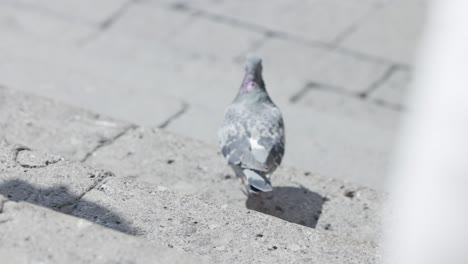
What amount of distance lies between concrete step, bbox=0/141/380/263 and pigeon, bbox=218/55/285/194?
619 mm

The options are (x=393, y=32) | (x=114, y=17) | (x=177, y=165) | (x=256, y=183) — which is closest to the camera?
(x=256, y=183)

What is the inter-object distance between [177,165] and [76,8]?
10.6 feet

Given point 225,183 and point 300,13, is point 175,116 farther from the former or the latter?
point 300,13

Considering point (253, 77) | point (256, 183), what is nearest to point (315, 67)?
point (253, 77)

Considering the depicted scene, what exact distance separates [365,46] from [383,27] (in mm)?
263

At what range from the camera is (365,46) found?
645cm

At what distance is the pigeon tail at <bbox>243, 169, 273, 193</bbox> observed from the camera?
146 inches

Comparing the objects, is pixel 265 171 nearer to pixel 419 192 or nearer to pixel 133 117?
pixel 133 117

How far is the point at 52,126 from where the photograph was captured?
14.2 ft

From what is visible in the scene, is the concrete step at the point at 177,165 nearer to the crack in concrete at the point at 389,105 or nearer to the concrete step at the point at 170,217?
the concrete step at the point at 170,217

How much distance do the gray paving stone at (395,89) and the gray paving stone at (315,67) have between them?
0.08 meters

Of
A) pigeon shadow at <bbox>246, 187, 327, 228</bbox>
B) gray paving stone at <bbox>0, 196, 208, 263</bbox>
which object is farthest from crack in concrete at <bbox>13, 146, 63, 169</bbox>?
pigeon shadow at <bbox>246, 187, 327, 228</bbox>

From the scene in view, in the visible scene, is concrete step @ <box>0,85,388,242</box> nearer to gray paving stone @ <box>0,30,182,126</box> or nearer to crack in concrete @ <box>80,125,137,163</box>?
crack in concrete @ <box>80,125,137,163</box>

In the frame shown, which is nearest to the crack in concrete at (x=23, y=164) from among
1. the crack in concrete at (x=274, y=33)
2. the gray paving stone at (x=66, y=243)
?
the gray paving stone at (x=66, y=243)
